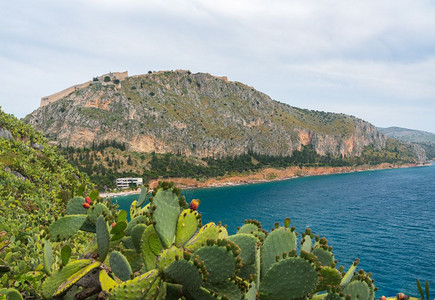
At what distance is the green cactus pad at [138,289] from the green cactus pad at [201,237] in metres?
0.47

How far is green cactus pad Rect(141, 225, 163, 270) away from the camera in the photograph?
8.86ft

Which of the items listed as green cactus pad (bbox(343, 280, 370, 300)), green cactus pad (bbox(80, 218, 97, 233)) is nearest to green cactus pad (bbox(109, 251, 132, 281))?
green cactus pad (bbox(80, 218, 97, 233))

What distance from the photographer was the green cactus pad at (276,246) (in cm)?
286

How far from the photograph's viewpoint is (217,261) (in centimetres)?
229

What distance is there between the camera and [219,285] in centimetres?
243

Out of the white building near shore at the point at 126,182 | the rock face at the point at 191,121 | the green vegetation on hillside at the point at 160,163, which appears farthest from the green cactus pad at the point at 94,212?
the rock face at the point at 191,121

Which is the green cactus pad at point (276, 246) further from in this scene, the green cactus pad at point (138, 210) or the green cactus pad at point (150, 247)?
the green cactus pad at point (138, 210)

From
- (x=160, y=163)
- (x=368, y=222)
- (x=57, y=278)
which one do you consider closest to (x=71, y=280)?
(x=57, y=278)

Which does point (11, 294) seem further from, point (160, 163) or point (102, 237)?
point (160, 163)

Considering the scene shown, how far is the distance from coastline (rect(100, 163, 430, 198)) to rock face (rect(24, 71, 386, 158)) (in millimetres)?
13524

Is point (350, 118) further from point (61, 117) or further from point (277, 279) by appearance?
point (277, 279)

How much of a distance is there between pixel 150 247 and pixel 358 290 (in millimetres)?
2108

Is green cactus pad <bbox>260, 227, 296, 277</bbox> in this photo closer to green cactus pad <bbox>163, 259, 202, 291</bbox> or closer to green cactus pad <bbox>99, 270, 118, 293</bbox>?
green cactus pad <bbox>163, 259, 202, 291</bbox>

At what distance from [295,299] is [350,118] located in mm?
211005
